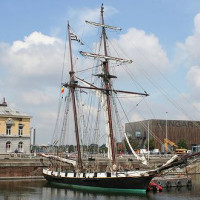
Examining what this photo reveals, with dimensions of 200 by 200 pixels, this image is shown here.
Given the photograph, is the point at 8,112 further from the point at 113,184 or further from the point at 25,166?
the point at 113,184

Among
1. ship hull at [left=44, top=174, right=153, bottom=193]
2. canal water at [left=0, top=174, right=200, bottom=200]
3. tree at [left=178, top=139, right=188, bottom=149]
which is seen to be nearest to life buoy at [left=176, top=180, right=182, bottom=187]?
canal water at [left=0, top=174, right=200, bottom=200]

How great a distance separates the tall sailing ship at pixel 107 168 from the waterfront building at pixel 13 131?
1506 centimetres

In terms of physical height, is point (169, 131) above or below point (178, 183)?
above

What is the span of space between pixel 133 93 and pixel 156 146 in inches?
2558

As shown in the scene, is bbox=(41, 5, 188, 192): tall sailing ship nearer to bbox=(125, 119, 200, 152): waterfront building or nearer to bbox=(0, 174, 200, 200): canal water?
bbox=(0, 174, 200, 200): canal water

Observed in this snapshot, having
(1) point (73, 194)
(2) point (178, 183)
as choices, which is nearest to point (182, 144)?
(2) point (178, 183)

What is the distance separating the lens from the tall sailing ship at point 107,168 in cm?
4622

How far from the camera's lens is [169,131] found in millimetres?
124438

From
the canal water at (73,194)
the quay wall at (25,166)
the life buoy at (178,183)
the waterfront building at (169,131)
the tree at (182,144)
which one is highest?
the waterfront building at (169,131)

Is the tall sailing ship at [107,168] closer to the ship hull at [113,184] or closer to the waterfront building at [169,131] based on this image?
the ship hull at [113,184]

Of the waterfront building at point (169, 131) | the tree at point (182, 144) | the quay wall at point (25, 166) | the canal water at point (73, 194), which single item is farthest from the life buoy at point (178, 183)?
the waterfront building at point (169, 131)

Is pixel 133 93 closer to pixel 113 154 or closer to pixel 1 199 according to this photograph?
pixel 113 154

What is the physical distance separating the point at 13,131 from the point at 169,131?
2490 inches

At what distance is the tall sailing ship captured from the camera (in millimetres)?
46219
